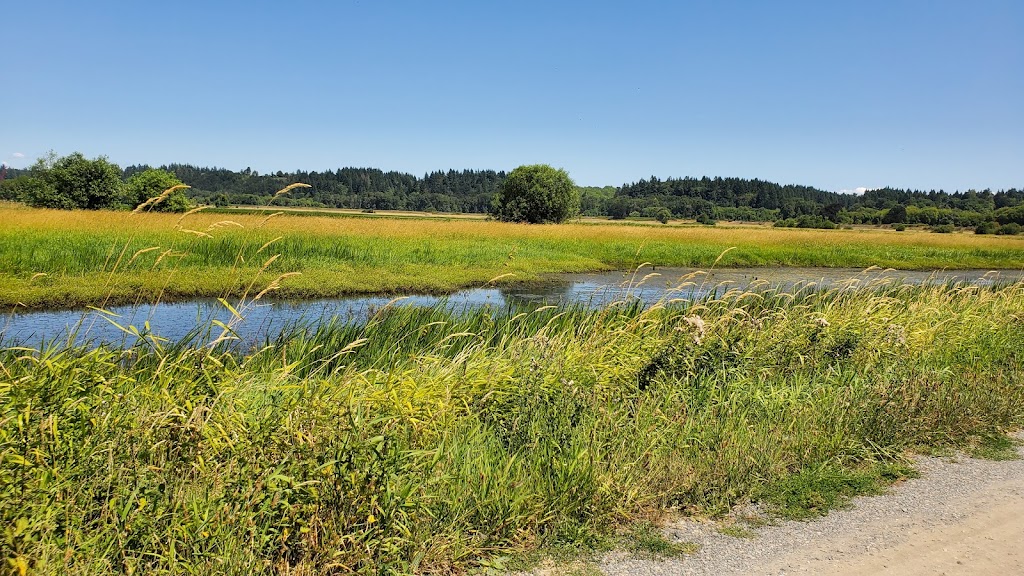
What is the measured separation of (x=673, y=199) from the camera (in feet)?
560

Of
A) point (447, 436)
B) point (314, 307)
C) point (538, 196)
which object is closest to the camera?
point (447, 436)

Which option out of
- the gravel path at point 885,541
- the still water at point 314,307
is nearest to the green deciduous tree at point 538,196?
the still water at point 314,307

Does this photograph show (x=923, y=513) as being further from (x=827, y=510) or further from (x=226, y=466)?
(x=226, y=466)

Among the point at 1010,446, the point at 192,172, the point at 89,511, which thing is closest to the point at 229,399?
the point at 89,511

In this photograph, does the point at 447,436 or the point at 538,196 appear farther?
the point at 538,196

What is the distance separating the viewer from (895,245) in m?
43.1

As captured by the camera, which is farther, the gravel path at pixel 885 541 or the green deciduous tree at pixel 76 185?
the green deciduous tree at pixel 76 185

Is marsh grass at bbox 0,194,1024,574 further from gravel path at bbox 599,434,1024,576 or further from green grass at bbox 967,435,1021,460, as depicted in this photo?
gravel path at bbox 599,434,1024,576

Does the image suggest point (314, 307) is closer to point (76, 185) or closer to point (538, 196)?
point (76, 185)

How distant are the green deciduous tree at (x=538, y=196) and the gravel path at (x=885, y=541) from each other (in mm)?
63590

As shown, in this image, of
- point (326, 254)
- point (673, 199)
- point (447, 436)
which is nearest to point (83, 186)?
point (326, 254)

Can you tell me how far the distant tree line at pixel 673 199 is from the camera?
9012 centimetres

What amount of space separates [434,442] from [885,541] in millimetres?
2839

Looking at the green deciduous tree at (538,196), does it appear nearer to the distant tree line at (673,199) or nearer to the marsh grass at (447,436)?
the distant tree line at (673,199)
